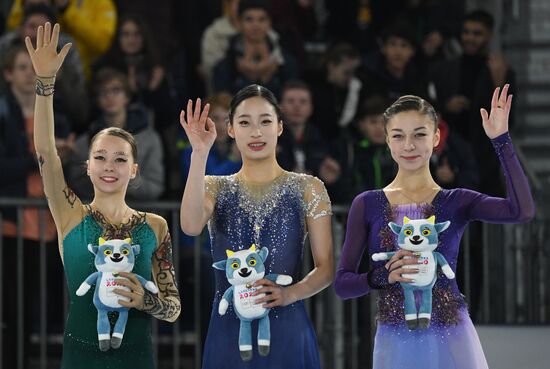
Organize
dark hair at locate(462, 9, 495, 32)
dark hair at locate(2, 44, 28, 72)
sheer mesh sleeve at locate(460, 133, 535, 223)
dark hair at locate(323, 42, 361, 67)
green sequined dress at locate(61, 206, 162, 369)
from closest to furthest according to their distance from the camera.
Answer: sheer mesh sleeve at locate(460, 133, 535, 223) < green sequined dress at locate(61, 206, 162, 369) < dark hair at locate(2, 44, 28, 72) < dark hair at locate(323, 42, 361, 67) < dark hair at locate(462, 9, 495, 32)

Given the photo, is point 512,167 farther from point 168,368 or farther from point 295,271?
point 168,368

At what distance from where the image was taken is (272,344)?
5809 mm

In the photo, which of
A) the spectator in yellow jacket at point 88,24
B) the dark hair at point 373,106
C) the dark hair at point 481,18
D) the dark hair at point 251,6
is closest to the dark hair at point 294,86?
the dark hair at point 373,106

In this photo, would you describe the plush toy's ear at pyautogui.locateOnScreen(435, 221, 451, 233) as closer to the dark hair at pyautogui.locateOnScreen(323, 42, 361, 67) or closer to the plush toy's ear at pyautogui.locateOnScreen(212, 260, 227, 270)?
the plush toy's ear at pyautogui.locateOnScreen(212, 260, 227, 270)

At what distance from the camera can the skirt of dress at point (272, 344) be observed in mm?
5793

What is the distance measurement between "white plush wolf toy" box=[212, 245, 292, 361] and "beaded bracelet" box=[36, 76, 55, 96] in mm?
929

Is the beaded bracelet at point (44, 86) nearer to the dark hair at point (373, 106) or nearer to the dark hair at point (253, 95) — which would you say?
the dark hair at point (253, 95)

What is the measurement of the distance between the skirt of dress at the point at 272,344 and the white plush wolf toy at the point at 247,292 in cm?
3

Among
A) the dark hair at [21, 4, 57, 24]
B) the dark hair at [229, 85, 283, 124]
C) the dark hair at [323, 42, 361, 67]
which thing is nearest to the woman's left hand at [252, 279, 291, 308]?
the dark hair at [229, 85, 283, 124]

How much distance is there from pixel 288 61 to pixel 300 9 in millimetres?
1142

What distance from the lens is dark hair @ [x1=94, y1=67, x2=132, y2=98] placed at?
27.9ft

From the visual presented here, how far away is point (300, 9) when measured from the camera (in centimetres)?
1031

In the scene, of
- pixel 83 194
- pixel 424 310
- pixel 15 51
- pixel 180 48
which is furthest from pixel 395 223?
pixel 180 48

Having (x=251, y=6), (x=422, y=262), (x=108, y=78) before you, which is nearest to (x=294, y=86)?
(x=251, y=6)
